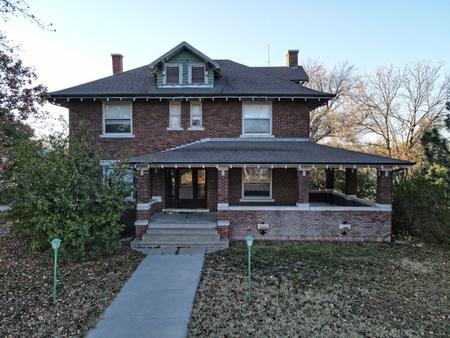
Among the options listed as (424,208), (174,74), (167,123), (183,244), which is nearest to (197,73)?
(174,74)

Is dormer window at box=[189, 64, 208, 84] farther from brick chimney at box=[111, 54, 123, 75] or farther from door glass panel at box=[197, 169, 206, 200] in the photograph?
brick chimney at box=[111, 54, 123, 75]

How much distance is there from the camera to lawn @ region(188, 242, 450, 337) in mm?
4934

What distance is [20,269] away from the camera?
310 inches

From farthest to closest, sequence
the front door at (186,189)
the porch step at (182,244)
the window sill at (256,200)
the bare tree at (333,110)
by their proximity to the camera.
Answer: the bare tree at (333,110)
the front door at (186,189)
the window sill at (256,200)
the porch step at (182,244)

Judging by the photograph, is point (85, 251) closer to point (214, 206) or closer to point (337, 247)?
point (214, 206)

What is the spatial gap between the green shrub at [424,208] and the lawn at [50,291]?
9604 millimetres

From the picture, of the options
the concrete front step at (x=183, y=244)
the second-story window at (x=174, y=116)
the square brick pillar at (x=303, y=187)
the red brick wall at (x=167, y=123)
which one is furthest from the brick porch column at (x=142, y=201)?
the square brick pillar at (x=303, y=187)

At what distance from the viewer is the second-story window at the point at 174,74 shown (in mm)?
13469

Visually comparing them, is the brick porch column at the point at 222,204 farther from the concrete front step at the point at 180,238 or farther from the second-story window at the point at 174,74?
the second-story window at the point at 174,74

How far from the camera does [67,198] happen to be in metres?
8.08

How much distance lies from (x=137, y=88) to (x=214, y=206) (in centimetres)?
647

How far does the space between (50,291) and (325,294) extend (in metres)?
6.08

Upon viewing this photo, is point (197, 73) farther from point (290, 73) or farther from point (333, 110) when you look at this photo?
point (333, 110)

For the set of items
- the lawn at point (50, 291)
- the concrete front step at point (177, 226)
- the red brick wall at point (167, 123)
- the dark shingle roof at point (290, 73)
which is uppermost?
the dark shingle roof at point (290, 73)
